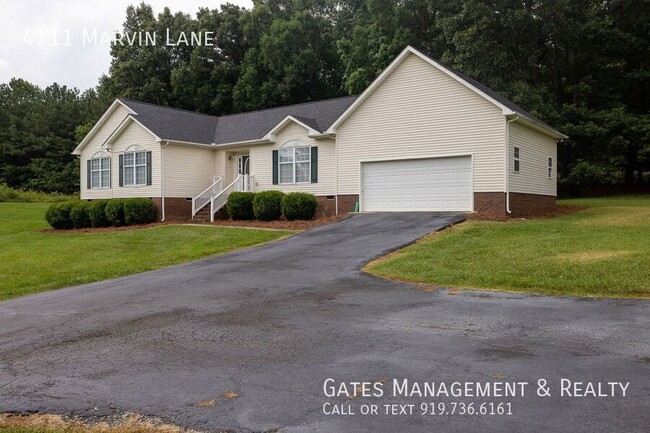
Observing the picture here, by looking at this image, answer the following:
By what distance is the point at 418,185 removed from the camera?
2150cm

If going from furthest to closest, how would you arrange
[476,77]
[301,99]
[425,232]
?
[301,99]
[476,77]
[425,232]

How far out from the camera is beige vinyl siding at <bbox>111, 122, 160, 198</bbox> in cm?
2614

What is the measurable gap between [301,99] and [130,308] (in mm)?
37995

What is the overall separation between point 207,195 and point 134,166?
3.87 metres

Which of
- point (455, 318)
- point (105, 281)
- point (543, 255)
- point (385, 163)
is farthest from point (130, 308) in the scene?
point (385, 163)

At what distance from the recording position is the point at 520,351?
5734 millimetres

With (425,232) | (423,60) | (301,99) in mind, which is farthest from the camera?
(301,99)

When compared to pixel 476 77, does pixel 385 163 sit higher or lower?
lower

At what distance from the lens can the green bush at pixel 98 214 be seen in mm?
25322

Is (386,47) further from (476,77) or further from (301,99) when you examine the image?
(301,99)

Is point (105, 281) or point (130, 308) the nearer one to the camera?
point (130, 308)

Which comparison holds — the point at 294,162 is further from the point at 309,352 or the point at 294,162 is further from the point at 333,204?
the point at 309,352

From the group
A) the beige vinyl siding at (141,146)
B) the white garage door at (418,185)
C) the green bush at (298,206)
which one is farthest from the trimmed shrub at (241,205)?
the white garage door at (418,185)

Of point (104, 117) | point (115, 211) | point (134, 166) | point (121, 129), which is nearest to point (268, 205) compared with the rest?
point (115, 211)
